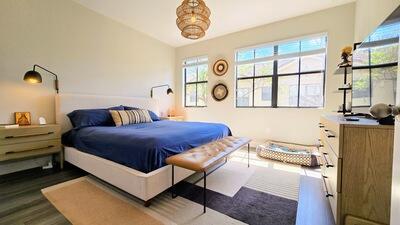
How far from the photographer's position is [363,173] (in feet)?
3.86

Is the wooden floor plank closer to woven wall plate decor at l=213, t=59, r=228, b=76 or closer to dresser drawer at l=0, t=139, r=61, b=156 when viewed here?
woven wall plate decor at l=213, t=59, r=228, b=76

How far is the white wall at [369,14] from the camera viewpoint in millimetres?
1924

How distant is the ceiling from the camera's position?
3130mm

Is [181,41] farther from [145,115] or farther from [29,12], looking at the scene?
[29,12]

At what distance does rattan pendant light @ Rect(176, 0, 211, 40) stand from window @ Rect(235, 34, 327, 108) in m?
2.15

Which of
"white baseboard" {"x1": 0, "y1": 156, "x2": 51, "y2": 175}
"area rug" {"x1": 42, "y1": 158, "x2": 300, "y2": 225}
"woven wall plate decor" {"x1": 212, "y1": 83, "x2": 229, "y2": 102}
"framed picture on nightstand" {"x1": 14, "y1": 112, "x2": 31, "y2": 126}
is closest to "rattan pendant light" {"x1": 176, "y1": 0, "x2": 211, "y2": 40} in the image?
"area rug" {"x1": 42, "y1": 158, "x2": 300, "y2": 225}

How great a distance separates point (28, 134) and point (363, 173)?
3648 millimetres

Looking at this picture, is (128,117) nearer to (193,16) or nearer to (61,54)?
(61,54)

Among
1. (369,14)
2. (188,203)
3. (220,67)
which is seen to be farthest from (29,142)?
(369,14)

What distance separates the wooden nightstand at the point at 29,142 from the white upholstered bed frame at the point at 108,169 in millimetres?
214

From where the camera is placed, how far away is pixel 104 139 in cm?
216

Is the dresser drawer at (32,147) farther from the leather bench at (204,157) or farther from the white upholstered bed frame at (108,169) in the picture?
the leather bench at (204,157)

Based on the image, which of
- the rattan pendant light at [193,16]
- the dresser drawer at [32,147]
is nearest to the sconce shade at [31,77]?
the dresser drawer at [32,147]

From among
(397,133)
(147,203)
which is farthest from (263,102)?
(397,133)
